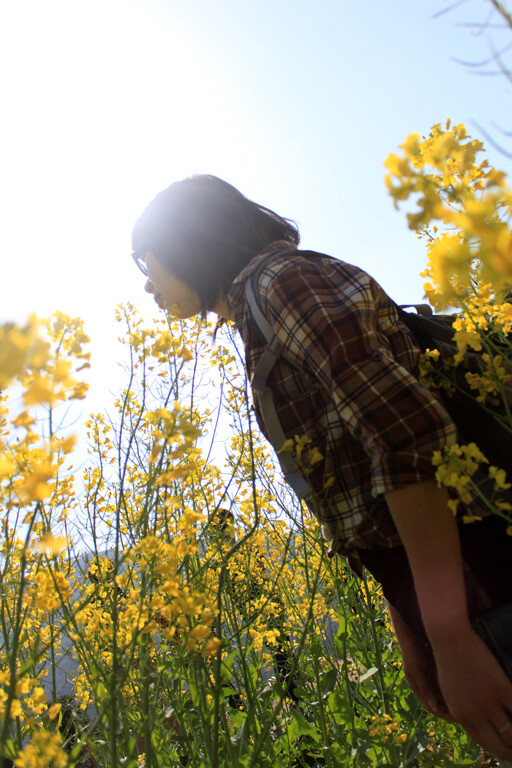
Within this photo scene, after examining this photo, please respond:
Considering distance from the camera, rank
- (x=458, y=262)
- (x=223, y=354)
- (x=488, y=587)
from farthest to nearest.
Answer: (x=223, y=354) < (x=488, y=587) < (x=458, y=262)

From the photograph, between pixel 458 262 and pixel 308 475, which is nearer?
pixel 458 262

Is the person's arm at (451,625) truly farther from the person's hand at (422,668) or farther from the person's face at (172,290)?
the person's face at (172,290)

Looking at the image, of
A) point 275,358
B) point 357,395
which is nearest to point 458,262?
point 357,395

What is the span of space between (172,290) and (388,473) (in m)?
0.80

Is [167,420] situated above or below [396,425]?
above

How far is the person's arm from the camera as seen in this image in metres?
0.72

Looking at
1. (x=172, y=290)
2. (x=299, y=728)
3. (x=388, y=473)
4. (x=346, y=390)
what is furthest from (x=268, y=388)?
(x=299, y=728)

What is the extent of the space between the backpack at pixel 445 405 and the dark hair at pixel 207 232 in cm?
28

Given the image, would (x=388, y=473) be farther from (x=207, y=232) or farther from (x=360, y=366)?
(x=207, y=232)

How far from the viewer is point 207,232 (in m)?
1.31

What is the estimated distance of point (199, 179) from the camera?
142cm

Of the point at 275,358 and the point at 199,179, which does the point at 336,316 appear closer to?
the point at 275,358

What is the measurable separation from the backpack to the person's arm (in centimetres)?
19

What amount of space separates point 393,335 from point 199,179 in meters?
0.73
